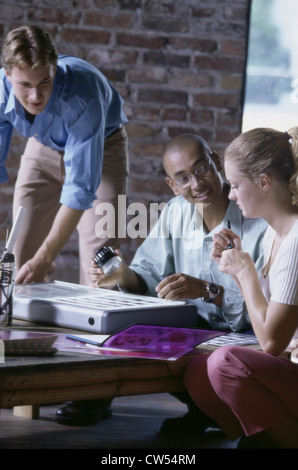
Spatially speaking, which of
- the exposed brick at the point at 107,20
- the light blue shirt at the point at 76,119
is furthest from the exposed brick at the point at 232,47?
the light blue shirt at the point at 76,119

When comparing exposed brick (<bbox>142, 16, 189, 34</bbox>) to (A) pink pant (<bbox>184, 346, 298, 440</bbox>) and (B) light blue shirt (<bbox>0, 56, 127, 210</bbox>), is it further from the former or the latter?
(A) pink pant (<bbox>184, 346, 298, 440</bbox>)

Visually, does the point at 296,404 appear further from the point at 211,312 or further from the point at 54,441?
the point at 54,441

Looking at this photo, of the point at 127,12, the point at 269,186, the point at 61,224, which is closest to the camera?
the point at 269,186

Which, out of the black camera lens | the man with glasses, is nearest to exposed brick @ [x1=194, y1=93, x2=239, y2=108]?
the man with glasses

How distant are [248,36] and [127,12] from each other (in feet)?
1.56

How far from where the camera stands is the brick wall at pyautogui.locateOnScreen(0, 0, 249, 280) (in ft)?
8.92

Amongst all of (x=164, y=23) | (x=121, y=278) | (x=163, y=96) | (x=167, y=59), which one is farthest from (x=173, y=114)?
(x=121, y=278)

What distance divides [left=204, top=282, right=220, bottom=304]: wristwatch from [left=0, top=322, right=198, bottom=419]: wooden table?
439 millimetres

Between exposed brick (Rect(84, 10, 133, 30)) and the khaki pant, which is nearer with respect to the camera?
the khaki pant

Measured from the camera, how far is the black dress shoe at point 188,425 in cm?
188

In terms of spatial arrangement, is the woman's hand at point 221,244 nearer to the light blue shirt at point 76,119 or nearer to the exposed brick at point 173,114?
the light blue shirt at point 76,119
